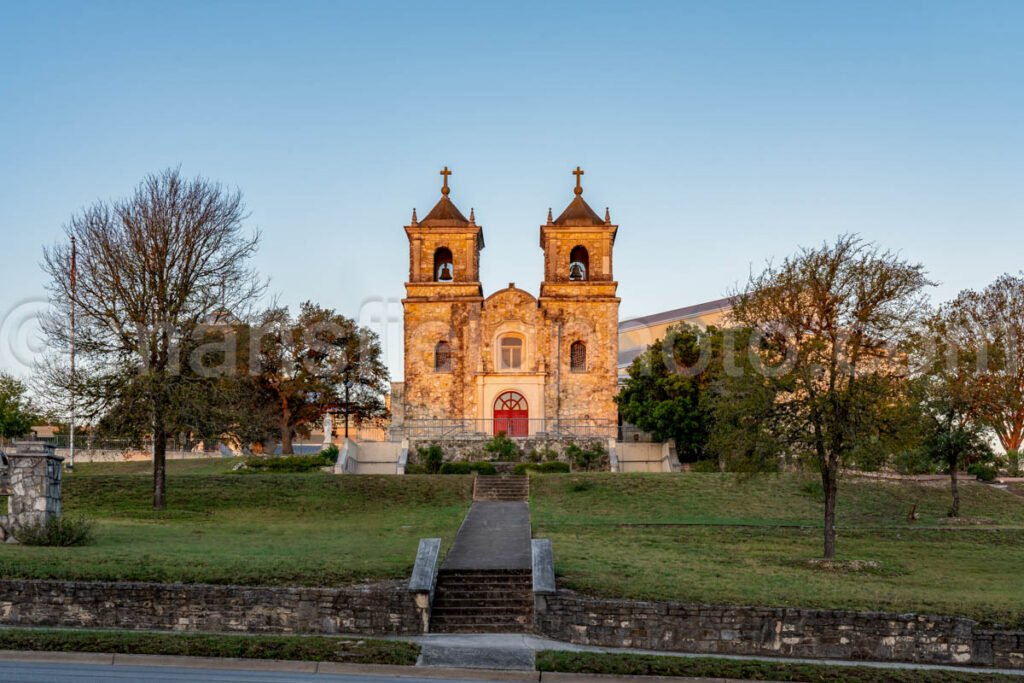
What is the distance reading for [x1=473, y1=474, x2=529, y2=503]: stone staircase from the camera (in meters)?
38.0

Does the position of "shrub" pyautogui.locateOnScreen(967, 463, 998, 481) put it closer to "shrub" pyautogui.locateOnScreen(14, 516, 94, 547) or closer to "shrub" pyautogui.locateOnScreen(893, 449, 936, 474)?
"shrub" pyautogui.locateOnScreen(893, 449, 936, 474)

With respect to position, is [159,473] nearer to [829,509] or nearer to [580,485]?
[580,485]

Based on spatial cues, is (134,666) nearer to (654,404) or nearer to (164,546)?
(164,546)

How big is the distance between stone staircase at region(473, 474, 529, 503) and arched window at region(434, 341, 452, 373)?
13.6 metres

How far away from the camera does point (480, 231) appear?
2179 inches

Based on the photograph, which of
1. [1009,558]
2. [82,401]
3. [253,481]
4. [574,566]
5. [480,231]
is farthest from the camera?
[480,231]

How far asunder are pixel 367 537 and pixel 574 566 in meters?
7.28

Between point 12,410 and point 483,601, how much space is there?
156 ft

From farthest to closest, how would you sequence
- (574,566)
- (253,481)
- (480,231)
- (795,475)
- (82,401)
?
1. (480,231)
2. (795,475)
3. (253,481)
4. (82,401)
5. (574,566)

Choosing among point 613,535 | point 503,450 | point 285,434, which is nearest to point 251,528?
point 613,535

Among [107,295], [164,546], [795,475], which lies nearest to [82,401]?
[107,295]

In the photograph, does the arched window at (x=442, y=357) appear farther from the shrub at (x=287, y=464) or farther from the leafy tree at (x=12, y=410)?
the leafy tree at (x=12, y=410)

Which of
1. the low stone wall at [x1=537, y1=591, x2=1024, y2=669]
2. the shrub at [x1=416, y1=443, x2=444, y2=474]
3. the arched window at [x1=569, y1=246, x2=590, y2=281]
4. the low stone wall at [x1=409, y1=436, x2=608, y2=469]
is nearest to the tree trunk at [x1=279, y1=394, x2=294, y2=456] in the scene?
the low stone wall at [x1=409, y1=436, x2=608, y2=469]

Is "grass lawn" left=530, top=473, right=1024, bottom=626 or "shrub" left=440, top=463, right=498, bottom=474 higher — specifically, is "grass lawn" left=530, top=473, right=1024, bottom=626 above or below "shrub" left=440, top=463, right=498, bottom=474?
below
